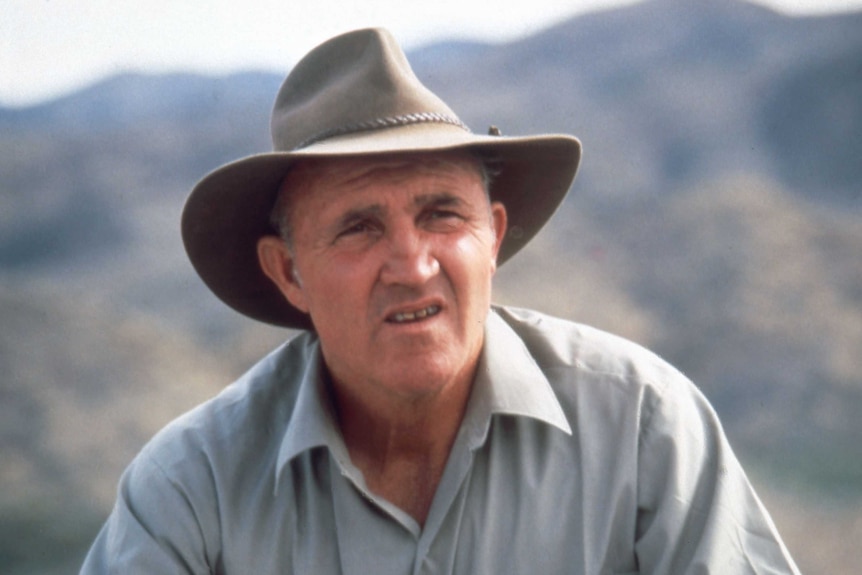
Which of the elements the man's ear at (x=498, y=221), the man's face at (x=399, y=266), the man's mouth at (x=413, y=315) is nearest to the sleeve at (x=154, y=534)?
the man's face at (x=399, y=266)

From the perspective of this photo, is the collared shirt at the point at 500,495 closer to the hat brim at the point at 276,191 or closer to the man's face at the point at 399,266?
the man's face at the point at 399,266

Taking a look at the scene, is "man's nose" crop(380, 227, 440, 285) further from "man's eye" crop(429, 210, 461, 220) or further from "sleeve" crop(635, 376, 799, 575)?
"sleeve" crop(635, 376, 799, 575)

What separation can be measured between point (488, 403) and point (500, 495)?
0.20 metres

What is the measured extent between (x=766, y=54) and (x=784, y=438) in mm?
2425

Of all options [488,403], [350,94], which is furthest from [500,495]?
[350,94]

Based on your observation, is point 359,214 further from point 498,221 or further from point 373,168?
point 498,221

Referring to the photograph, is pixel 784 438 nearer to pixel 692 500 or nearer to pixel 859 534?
pixel 859 534

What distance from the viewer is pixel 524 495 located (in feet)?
7.39

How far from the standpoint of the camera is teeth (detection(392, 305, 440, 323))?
2148mm

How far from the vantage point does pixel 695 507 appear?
2.19 meters

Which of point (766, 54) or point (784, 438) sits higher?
point (766, 54)

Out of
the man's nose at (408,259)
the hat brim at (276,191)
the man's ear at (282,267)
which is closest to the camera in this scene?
the man's nose at (408,259)

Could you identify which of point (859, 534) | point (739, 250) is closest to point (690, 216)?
point (739, 250)

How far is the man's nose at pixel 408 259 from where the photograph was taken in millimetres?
2119
